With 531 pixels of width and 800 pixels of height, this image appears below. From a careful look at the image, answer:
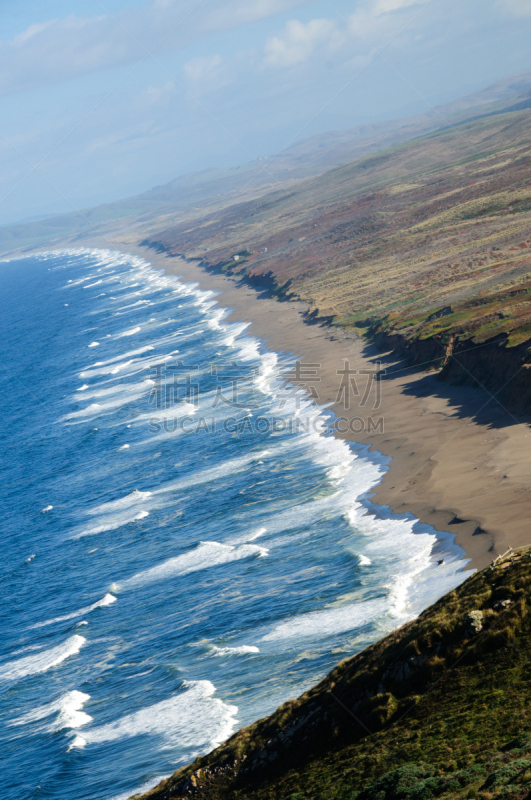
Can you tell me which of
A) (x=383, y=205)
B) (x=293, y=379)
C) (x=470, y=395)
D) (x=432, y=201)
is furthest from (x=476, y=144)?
(x=470, y=395)

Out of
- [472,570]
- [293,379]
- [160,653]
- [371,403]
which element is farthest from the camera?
[293,379]

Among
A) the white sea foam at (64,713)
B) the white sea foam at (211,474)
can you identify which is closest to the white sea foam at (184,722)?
the white sea foam at (64,713)

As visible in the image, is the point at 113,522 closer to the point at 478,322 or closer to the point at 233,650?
the point at 233,650

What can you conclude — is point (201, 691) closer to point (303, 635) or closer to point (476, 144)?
point (303, 635)

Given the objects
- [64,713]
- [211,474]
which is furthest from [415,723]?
[211,474]

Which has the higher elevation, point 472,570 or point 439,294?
point 439,294

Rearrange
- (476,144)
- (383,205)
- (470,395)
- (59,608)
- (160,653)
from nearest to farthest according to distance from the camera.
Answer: (160,653), (59,608), (470,395), (383,205), (476,144)

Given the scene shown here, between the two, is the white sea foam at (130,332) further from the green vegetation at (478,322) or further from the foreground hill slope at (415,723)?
the foreground hill slope at (415,723)

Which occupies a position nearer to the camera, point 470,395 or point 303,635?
point 303,635
